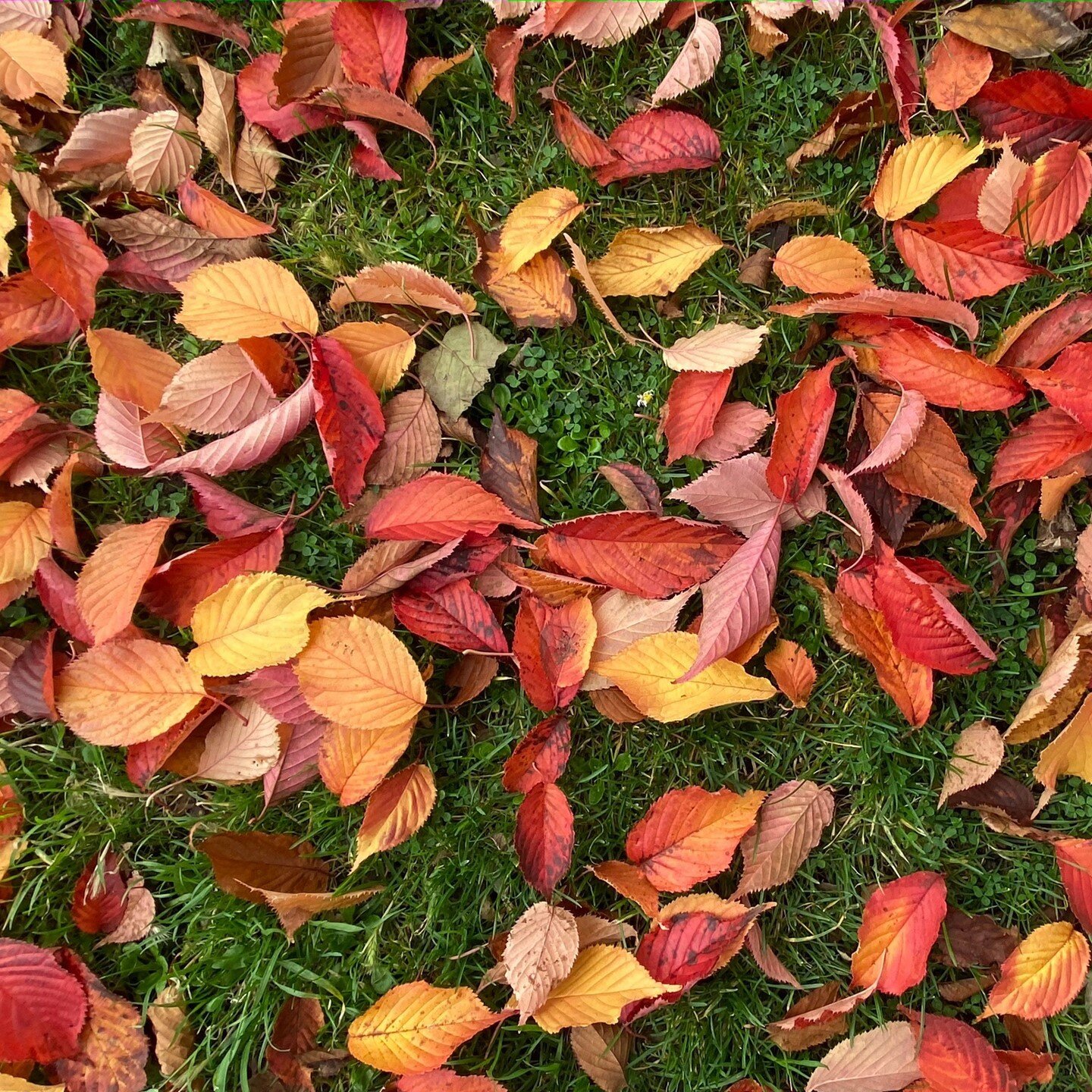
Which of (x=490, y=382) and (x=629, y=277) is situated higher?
(x=629, y=277)

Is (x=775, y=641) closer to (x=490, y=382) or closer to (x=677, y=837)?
(x=677, y=837)

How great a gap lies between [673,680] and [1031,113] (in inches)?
51.8

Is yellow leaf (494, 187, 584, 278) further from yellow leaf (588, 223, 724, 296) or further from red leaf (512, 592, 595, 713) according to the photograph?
red leaf (512, 592, 595, 713)

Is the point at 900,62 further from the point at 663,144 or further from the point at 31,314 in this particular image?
the point at 31,314

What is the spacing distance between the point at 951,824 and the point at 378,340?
1459mm

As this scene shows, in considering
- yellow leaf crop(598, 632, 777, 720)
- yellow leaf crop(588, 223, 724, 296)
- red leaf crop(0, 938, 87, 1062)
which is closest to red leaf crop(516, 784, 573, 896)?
yellow leaf crop(598, 632, 777, 720)

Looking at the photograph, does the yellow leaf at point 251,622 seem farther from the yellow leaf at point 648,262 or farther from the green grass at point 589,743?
the yellow leaf at point 648,262

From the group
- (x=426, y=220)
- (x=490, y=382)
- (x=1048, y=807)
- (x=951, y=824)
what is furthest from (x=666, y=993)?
(x=426, y=220)

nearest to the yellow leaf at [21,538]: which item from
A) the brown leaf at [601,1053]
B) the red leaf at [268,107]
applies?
the red leaf at [268,107]

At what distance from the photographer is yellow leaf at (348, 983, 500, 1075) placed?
1574mm

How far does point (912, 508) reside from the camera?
1657 mm

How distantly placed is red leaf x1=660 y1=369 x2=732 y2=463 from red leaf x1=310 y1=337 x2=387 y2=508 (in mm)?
561

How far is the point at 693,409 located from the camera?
1.69 m

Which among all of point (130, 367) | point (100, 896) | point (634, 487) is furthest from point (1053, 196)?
point (100, 896)
